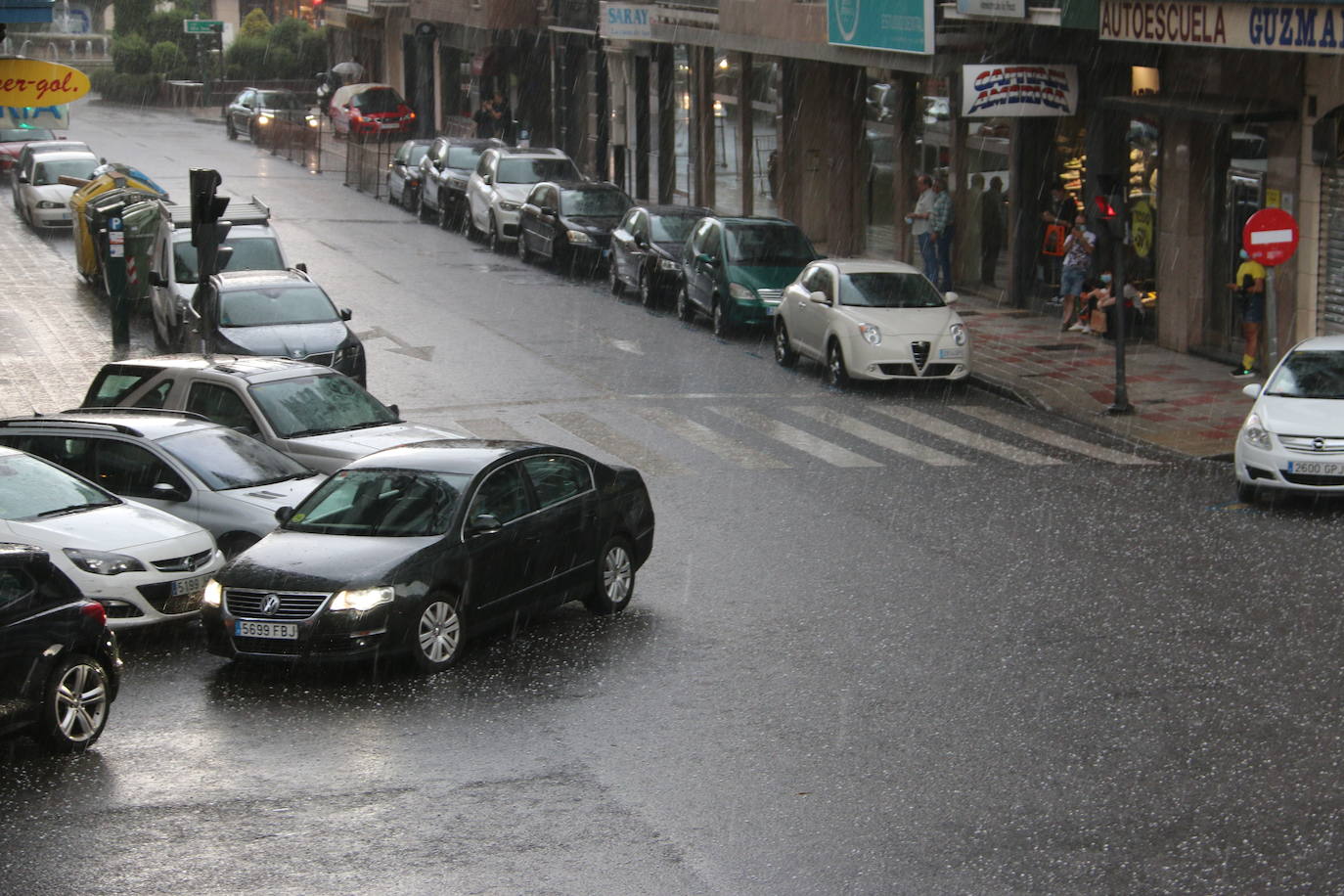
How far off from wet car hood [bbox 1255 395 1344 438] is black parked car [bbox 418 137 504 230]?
80.1 ft

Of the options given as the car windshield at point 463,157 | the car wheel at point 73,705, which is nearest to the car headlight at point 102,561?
the car wheel at point 73,705

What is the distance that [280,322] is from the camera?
22.6 meters

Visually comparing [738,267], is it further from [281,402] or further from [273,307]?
[281,402]

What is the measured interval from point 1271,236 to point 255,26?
6915cm

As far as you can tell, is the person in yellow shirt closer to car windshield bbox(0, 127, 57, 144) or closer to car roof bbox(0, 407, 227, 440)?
car roof bbox(0, 407, 227, 440)

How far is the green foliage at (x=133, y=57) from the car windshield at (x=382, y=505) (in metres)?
70.9

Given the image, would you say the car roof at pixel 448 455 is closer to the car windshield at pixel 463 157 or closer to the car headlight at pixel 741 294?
the car headlight at pixel 741 294

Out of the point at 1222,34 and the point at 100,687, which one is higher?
the point at 1222,34

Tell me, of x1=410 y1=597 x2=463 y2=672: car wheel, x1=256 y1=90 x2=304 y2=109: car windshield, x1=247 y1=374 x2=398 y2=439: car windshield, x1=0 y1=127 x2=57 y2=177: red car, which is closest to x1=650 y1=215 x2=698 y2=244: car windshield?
x1=247 y1=374 x2=398 y2=439: car windshield

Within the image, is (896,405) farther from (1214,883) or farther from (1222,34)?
(1214,883)

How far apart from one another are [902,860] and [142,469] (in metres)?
8.16

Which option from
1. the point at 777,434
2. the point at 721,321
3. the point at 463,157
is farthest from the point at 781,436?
the point at 463,157

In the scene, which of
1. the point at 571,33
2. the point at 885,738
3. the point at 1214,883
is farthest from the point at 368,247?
the point at 1214,883

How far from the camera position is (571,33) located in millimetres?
49562
